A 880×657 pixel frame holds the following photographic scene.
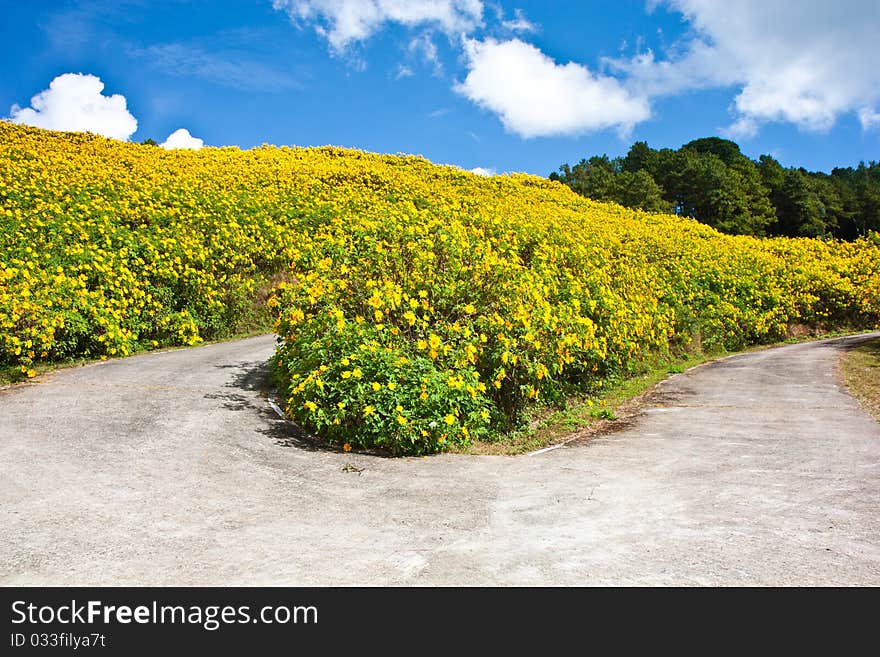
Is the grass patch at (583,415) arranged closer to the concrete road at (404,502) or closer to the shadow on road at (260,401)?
the concrete road at (404,502)

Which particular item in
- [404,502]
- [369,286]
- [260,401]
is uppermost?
[369,286]

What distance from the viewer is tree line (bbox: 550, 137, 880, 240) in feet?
139

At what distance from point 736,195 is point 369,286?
145 ft

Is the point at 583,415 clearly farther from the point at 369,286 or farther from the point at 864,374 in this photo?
the point at 864,374

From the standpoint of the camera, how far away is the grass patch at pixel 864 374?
823 cm

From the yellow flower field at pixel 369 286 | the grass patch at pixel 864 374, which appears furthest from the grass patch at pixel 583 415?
the grass patch at pixel 864 374

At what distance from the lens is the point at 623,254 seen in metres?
15.1

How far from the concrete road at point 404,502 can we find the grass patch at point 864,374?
120cm

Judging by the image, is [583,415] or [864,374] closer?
[583,415]

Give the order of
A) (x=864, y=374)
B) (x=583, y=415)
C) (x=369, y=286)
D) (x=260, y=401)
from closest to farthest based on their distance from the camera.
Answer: (x=369, y=286), (x=260, y=401), (x=583, y=415), (x=864, y=374)

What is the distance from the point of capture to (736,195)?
4425cm

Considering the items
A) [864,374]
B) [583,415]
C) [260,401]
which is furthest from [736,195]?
[260,401]

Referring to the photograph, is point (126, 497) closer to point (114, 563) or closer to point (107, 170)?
point (114, 563)
